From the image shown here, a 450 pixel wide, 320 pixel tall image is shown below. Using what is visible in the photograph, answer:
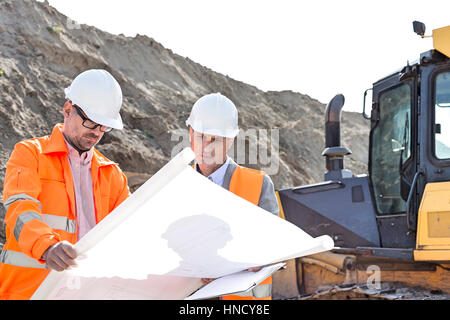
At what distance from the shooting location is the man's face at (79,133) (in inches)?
110

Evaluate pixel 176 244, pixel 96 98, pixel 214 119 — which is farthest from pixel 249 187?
pixel 176 244

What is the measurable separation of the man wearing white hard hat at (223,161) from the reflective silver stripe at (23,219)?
3.50 feet

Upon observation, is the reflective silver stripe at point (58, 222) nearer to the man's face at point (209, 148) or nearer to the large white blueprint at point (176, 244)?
the large white blueprint at point (176, 244)

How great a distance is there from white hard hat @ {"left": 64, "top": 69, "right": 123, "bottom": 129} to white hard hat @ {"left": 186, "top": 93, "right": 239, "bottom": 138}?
534mm

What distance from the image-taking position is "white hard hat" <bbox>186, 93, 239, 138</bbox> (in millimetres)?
3232

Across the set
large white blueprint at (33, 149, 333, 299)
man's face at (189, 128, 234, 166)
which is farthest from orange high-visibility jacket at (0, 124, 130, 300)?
man's face at (189, 128, 234, 166)

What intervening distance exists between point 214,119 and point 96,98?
724mm

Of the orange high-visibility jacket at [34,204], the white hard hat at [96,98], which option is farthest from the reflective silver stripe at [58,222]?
the white hard hat at [96,98]

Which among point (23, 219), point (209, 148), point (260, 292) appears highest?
point (209, 148)

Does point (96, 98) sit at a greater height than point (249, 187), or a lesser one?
greater

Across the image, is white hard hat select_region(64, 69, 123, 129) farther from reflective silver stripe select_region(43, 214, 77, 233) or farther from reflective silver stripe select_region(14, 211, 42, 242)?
reflective silver stripe select_region(14, 211, 42, 242)

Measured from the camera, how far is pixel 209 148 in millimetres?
3180

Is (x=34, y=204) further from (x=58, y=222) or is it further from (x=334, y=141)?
(x=334, y=141)

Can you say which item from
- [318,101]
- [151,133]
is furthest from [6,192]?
[318,101]
